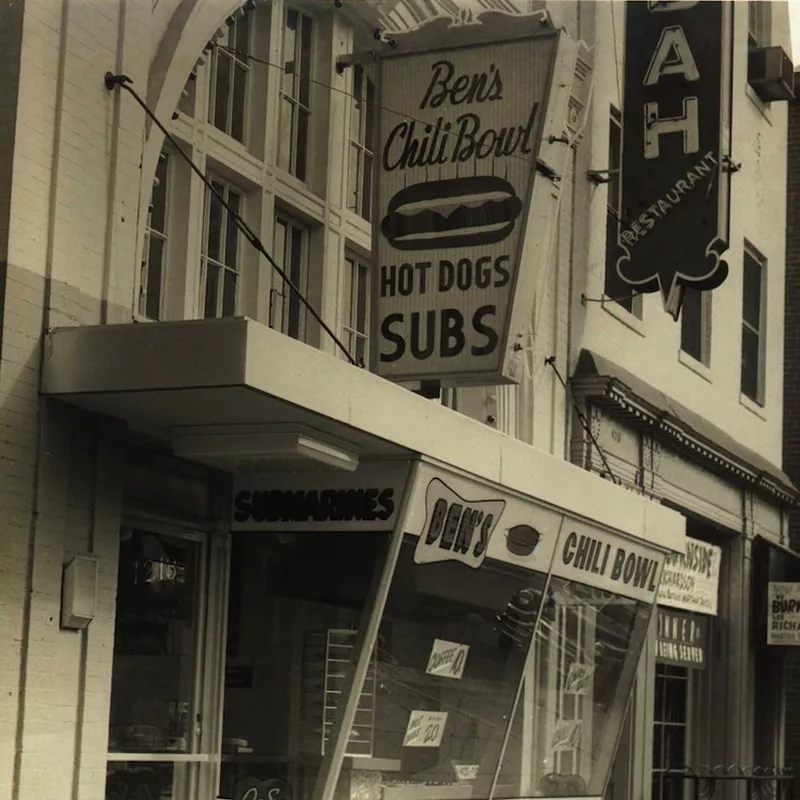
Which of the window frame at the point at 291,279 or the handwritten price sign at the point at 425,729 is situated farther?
the window frame at the point at 291,279

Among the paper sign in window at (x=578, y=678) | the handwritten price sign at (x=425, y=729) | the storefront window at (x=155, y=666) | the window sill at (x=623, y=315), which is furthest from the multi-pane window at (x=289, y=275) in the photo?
the window sill at (x=623, y=315)

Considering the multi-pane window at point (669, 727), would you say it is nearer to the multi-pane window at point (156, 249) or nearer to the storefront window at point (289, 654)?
the storefront window at point (289, 654)

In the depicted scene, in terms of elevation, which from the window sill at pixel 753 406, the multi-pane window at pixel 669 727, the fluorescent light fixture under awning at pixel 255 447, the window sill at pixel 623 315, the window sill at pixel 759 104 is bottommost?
the multi-pane window at pixel 669 727

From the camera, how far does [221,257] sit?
11016mm

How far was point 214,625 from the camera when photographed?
34.9 feet

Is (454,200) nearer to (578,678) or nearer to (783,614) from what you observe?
(578,678)

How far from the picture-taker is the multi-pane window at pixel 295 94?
38.8ft

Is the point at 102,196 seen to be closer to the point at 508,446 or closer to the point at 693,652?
the point at 508,446

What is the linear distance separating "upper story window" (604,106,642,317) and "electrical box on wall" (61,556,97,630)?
27.9 ft

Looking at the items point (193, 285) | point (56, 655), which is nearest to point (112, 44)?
point (193, 285)

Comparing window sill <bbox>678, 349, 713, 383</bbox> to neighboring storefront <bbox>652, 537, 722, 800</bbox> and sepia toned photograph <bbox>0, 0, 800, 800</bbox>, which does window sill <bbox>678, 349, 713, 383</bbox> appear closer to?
neighboring storefront <bbox>652, 537, 722, 800</bbox>

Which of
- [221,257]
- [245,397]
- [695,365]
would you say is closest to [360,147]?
[221,257]

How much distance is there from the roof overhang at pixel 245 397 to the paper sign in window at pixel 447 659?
133 centimetres

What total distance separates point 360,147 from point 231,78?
74.1 inches
